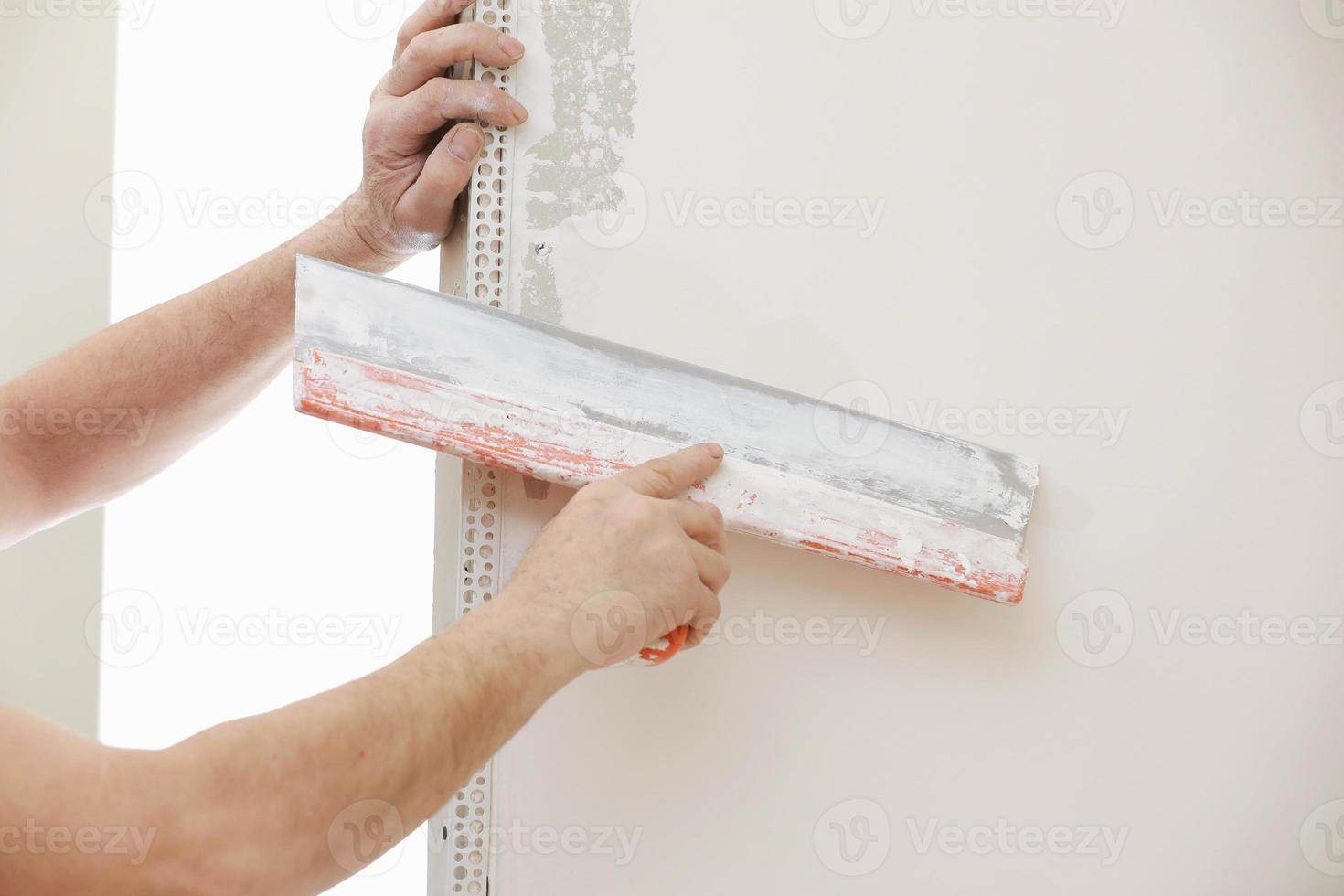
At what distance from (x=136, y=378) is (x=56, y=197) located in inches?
48.7

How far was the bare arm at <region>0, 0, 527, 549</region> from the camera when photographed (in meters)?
1.13

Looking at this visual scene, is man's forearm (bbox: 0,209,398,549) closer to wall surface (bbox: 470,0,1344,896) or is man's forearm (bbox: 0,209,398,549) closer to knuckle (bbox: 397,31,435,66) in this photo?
knuckle (bbox: 397,31,435,66)

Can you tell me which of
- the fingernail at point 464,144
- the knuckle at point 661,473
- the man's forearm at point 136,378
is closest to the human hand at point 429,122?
the fingernail at point 464,144

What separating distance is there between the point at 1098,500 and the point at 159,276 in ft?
6.80

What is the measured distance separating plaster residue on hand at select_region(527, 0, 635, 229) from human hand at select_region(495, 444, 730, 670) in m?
0.36

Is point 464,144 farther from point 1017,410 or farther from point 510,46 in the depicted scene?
point 1017,410

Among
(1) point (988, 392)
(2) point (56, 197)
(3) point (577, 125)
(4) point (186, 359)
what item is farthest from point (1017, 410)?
(2) point (56, 197)

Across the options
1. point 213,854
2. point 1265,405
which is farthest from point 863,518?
point 213,854

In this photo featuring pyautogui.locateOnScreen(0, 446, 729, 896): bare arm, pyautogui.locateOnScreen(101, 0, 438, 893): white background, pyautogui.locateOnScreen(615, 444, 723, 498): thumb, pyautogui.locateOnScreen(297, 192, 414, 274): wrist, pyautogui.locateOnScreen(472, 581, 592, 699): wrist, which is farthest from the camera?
pyautogui.locateOnScreen(101, 0, 438, 893): white background

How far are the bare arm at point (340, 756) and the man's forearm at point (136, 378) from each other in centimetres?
62

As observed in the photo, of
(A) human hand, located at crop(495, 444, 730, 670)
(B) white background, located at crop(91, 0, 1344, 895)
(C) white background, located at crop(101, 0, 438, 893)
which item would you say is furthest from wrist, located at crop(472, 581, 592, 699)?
(C) white background, located at crop(101, 0, 438, 893)

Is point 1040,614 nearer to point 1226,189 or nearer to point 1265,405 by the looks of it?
point 1265,405

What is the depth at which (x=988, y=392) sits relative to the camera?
44.0 inches

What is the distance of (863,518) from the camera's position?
1.01 metres
